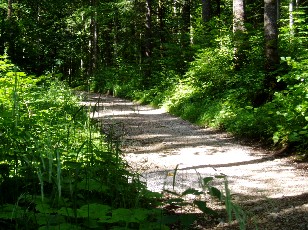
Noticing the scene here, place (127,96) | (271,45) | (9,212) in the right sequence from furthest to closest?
(127,96)
(271,45)
(9,212)

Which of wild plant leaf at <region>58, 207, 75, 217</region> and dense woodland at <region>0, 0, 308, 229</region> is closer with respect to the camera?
wild plant leaf at <region>58, 207, 75, 217</region>

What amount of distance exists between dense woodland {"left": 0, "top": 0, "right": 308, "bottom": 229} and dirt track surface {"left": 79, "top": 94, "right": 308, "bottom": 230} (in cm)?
42

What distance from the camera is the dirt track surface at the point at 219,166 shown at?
14.6 feet

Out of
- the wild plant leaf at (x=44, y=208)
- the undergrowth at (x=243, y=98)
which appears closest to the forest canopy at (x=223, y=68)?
the undergrowth at (x=243, y=98)

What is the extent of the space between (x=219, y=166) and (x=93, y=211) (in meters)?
4.79

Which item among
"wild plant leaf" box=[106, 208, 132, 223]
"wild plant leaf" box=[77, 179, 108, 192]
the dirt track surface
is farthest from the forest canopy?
"wild plant leaf" box=[106, 208, 132, 223]

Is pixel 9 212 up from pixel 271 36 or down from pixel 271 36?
down

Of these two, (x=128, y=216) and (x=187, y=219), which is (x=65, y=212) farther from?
(x=187, y=219)

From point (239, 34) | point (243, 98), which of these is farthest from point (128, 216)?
point (239, 34)

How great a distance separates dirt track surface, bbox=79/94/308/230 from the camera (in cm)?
445

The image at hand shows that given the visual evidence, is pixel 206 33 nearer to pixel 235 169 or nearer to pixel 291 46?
pixel 291 46

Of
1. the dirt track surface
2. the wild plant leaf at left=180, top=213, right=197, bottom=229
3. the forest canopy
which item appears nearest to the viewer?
the wild plant leaf at left=180, top=213, right=197, bottom=229

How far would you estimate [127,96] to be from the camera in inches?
905

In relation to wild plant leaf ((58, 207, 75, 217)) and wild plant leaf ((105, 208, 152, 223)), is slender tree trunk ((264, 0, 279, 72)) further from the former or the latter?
wild plant leaf ((58, 207, 75, 217))
